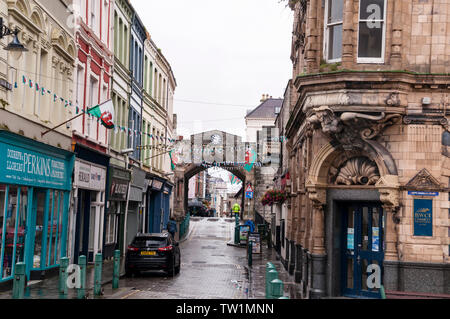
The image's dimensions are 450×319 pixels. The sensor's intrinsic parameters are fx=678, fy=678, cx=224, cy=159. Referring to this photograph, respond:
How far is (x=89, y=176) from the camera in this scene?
79.9ft

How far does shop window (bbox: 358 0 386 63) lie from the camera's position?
16156 millimetres

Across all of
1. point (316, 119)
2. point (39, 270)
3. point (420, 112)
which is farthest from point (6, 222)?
point (420, 112)

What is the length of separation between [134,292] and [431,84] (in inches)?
349

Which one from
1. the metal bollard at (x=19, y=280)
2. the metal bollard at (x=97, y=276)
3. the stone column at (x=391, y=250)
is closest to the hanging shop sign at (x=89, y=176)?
the metal bollard at (x=97, y=276)

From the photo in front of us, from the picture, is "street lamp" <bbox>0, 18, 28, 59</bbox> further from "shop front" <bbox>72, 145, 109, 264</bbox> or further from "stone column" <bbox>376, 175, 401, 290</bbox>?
"stone column" <bbox>376, 175, 401, 290</bbox>

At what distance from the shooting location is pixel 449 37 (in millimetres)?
15617

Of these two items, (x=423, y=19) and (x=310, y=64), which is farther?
(x=310, y=64)

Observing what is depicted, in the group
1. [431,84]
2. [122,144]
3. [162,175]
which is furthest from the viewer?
[162,175]

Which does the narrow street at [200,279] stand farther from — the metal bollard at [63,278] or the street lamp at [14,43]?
the street lamp at [14,43]

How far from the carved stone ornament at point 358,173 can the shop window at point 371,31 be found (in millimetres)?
2475

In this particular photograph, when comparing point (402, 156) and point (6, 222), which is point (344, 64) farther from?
point (6, 222)

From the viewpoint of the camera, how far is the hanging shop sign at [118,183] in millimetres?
28177

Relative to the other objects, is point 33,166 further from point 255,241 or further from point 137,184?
point 137,184

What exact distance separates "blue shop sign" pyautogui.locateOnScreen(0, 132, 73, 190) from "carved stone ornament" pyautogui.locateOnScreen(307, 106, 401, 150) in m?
7.41
